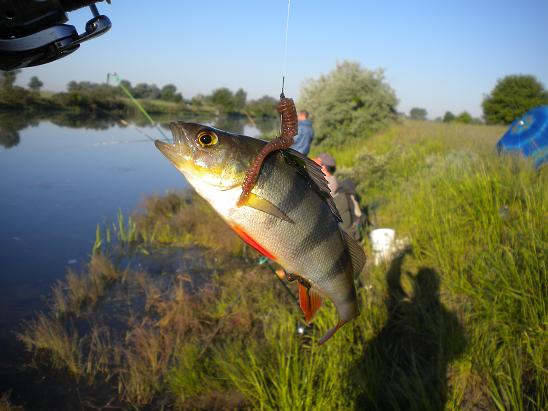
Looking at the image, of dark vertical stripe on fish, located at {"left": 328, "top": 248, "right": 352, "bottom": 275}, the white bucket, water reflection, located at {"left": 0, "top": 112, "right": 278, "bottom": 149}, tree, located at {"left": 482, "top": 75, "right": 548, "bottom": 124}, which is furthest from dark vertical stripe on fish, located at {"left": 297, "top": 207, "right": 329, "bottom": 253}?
tree, located at {"left": 482, "top": 75, "right": 548, "bottom": 124}

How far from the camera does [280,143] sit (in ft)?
4.36

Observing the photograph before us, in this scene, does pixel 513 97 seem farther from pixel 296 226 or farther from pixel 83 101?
pixel 296 226

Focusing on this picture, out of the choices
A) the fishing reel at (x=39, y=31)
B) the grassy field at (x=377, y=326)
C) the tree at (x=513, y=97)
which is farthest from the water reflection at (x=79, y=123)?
the tree at (x=513, y=97)

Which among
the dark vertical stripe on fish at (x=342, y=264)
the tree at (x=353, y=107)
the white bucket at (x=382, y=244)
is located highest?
the tree at (x=353, y=107)

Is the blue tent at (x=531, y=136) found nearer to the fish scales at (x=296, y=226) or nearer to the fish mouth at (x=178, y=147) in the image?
the fish scales at (x=296, y=226)

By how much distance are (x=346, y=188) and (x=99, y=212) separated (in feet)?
30.8

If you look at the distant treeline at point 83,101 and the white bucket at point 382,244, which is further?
the distant treeline at point 83,101

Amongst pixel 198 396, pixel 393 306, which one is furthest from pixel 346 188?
pixel 198 396

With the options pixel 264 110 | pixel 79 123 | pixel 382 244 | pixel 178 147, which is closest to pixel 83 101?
pixel 79 123

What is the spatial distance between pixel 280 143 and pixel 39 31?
1278 mm

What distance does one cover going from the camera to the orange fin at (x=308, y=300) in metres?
1.54

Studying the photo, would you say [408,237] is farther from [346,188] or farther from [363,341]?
[363,341]

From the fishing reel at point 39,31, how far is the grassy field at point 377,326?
3.17 metres

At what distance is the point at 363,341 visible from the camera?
14.8 feet
